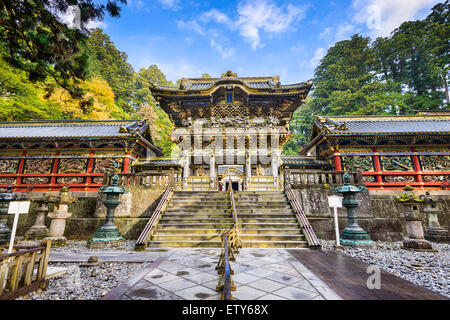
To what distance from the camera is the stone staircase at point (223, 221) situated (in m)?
6.72

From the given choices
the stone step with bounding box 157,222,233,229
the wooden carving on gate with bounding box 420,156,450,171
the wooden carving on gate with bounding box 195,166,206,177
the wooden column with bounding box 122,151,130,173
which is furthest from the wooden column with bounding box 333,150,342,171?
the wooden column with bounding box 122,151,130,173

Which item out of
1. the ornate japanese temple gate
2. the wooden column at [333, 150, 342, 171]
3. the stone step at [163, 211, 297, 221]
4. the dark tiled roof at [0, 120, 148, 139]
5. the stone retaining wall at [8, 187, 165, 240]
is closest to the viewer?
the stone step at [163, 211, 297, 221]

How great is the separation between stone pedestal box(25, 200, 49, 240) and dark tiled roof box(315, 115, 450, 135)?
1527cm

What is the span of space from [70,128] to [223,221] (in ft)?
46.8

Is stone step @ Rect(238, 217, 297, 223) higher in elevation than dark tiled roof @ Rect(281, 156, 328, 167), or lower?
lower

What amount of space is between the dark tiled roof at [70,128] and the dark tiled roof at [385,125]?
503 inches

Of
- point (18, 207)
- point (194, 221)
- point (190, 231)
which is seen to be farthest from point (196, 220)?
point (18, 207)

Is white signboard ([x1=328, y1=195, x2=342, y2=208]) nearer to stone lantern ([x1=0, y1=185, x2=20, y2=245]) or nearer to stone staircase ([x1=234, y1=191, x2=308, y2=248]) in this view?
stone staircase ([x1=234, y1=191, x2=308, y2=248])

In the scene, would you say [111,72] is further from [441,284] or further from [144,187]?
[441,284]

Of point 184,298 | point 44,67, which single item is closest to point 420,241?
point 184,298

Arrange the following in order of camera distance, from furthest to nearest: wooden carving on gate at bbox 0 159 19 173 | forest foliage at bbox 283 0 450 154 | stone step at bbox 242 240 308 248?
forest foliage at bbox 283 0 450 154 → wooden carving on gate at bbox 0 159 19 173 → stone step at bbox 242 240 308 248

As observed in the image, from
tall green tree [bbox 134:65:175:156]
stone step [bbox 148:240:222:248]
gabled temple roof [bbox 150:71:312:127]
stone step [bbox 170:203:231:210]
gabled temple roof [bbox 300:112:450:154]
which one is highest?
tall green tree [bbox 134:65:175:156]

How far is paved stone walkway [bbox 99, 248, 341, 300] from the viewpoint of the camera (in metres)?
2.89
